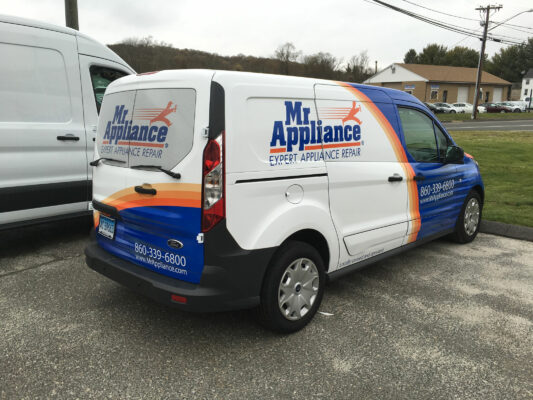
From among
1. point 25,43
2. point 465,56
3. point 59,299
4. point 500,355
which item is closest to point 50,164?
point 25,43

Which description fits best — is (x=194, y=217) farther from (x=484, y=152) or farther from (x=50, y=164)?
(x=484, y=152)

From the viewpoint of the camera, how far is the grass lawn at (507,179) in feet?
20.4

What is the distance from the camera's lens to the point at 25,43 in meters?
4.41

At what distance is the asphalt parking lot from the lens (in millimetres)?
2562

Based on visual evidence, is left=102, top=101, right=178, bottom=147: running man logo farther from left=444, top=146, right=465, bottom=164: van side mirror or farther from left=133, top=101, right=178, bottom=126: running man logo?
left=444, top=146, right=465, bottom=164: van side mirror

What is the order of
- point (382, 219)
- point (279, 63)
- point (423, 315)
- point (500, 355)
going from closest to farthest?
point (500, 355) < point (423, 315) < point (382, 219) < point (279, 63)

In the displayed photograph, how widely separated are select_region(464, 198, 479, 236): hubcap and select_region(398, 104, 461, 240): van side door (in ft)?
1.39

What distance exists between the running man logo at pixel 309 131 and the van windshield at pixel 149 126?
0.58 meters

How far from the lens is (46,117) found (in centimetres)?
459

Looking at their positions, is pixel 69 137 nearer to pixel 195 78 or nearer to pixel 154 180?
pixel 154 180

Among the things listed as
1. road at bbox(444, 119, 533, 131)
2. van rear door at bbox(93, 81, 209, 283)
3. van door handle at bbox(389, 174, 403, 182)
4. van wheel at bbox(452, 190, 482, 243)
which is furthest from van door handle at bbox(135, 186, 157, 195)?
road at bbox(444, 119, 533, 131)

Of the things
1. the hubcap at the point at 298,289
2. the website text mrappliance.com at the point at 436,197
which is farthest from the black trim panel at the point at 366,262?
the website text mrappliance.com at the point at 436,197

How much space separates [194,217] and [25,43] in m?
3.15

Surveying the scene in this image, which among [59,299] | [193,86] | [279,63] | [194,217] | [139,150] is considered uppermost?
[279,63]
